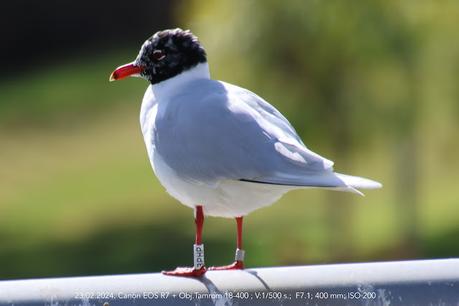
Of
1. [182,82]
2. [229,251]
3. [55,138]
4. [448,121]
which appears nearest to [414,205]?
[448,121]

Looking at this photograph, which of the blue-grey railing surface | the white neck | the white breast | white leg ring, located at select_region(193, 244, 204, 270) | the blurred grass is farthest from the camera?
the blurred grass

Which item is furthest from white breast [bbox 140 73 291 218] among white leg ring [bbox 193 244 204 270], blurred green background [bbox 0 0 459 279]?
blurred green background [bbox 0 0 459 279]

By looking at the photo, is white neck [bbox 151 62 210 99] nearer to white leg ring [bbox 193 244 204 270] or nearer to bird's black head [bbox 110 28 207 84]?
bird's black head [bbox 110 28 207 84]

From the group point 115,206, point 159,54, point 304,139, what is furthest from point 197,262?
point 115,206

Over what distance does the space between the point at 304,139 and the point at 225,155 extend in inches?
209

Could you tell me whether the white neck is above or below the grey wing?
above

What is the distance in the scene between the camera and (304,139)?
27.6 feet

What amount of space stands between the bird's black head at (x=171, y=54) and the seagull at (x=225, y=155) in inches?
3.2

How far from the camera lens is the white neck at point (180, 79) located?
A: 3.39 metres

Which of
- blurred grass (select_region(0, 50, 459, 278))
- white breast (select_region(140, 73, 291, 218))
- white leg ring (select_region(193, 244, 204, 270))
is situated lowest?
blurred grass (select_region(0, 50, 459, 278))

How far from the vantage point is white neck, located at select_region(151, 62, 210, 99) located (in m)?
3.39

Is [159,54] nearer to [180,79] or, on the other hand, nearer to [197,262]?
[180,79]

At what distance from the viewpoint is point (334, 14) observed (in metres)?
7.90

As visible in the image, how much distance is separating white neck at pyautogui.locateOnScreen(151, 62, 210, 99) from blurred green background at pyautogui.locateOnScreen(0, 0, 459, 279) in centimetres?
446
